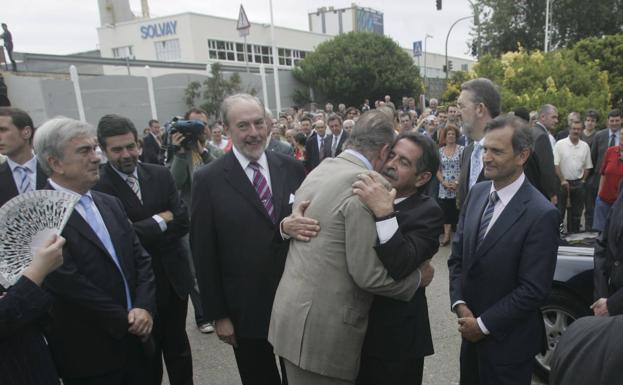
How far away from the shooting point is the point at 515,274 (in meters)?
2.21

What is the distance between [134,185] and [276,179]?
106 centimetres

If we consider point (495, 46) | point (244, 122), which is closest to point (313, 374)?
point (244, 122)

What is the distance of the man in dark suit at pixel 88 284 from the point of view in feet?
6.77

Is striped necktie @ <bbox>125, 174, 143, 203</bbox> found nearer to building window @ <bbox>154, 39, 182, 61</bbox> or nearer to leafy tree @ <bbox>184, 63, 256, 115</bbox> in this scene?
leafy tree @ <bbox>184, 63, 256, 115</bbox>

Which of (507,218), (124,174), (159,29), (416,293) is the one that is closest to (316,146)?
(124,174)

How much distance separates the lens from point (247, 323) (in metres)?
2.42

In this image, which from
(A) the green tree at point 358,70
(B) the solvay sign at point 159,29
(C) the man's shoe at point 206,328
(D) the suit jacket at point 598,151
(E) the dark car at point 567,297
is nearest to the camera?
(E) the dark car at point 567,297

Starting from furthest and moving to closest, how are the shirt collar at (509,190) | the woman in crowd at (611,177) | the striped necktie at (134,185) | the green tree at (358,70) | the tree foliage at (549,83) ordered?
the green tree at (358,70) → the tree foliage at (549,83) → the woman in crowd at (611,177) → the striped necktie at (134,185) → the shirt collar at (509,190)

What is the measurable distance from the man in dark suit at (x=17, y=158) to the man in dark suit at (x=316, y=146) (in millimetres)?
5505

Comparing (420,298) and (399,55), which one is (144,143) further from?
(399,55)

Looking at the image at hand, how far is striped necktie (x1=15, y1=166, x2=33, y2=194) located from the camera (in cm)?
320

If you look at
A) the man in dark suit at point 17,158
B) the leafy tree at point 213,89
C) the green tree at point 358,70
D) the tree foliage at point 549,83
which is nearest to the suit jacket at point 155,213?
the man in dark suit at point 17,158

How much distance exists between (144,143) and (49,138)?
284 inches

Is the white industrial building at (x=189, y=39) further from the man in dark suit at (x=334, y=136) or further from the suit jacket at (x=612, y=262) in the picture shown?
the suit jacket at (x=612, y=262)
